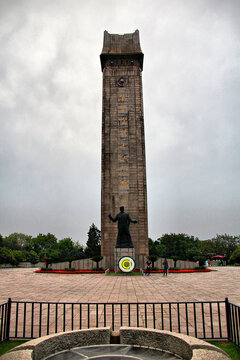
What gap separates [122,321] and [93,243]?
5398cm

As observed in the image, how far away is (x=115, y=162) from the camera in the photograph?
32.4 metres

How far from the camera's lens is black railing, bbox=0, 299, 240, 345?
5.67 meters

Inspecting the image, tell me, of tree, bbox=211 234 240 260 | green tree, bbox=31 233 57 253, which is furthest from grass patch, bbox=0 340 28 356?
green tree, bbox=31 233 57 253

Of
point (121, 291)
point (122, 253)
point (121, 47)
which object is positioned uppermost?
point (121, 47)

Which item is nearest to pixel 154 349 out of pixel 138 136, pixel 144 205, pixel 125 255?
pixel 125 255

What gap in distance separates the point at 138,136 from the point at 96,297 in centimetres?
2494

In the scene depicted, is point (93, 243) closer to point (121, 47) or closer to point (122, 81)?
point (122, 81)

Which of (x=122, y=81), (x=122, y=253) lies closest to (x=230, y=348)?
(x=122, y=253)

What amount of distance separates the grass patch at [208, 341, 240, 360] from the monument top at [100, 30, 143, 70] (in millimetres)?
36105

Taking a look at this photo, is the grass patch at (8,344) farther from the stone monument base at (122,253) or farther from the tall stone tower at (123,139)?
the tall stone tower at (123,139)

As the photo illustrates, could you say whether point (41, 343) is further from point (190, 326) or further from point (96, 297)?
point (96, 297)

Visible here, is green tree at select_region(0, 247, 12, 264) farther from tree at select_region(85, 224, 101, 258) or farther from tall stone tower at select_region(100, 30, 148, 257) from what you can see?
tall stone tower at select_region(100, 30, 148, 257)

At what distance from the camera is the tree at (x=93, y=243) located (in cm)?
5581

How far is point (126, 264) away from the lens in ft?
78.2
